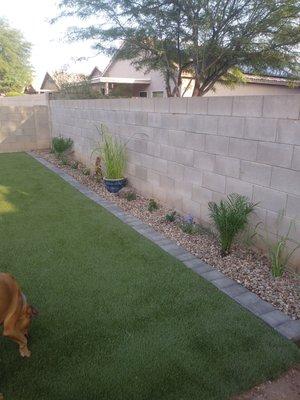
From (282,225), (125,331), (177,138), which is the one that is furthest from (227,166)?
(125,331)

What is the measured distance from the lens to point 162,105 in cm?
491

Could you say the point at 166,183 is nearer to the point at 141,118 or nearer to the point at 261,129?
the point at 141,118

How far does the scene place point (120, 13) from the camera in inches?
350

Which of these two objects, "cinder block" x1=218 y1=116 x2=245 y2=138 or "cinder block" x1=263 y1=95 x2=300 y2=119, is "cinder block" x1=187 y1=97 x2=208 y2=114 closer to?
"cinder block" x1=218 y1=116 x2=245 y2=138

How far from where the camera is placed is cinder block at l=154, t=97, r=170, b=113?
479 centimetres

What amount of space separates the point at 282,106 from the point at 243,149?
65cm

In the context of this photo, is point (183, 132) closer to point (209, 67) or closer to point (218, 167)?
point (218, 167)

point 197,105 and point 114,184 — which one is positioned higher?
point 197,105

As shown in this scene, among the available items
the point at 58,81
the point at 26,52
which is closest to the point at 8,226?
the point at 58,81

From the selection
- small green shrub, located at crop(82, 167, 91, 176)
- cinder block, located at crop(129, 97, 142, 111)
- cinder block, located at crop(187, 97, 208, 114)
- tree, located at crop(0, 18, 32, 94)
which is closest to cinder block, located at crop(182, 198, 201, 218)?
cinder block, located at crop(187, 97, 208, 114)

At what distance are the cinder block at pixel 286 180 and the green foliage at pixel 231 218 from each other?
1.27ft

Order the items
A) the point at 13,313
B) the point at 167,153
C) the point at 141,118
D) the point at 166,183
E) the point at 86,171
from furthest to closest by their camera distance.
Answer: the point at 86,171 < the point at 141,118 < the point at 166,183 < the point at 167,153 < the point at 13,313

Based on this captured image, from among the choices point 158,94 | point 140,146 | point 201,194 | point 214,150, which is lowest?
point 201,194

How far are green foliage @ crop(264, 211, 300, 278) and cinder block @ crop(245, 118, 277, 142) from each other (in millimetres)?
741
